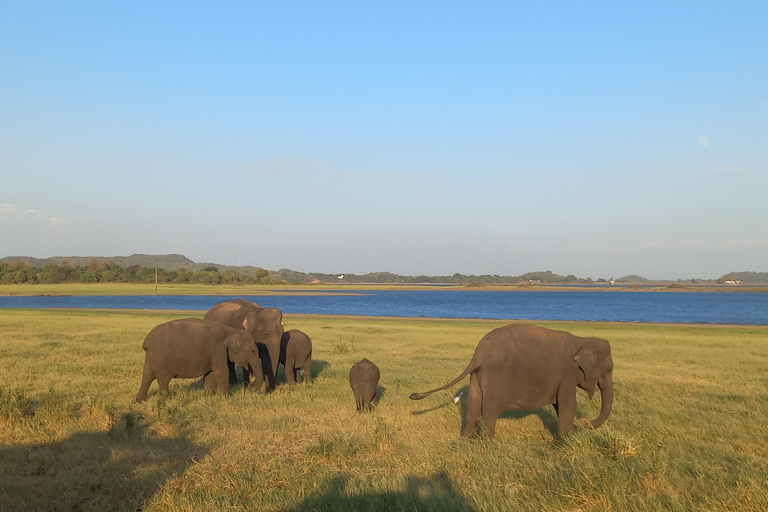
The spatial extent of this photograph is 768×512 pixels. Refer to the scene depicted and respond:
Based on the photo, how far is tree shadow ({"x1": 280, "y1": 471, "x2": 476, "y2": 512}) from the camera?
247 inches

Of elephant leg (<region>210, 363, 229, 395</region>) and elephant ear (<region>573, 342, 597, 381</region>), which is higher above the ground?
elephant ear (<region>573, 342, 597, 381</region>)

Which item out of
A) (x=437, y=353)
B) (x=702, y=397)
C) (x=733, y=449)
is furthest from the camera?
(x=437, y=353)

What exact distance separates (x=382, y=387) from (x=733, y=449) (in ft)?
27.9

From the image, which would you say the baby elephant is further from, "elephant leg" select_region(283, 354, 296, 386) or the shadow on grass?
"elephant leg" select_region(283, 354, 296, 386)

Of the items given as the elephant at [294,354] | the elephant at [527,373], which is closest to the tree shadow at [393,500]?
the elephant at [527,373]

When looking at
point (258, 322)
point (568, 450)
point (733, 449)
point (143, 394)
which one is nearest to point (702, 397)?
point (733, 449)

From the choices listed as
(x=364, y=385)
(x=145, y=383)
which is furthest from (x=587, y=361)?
(x=145, y=383)

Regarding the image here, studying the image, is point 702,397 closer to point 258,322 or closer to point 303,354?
point 303,354

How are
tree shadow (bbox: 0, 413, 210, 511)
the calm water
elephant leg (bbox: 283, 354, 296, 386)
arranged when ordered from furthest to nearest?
the calm water → elephant leg (bbox: 283, 354, 296, 386) → tree shadow (bbox: 0, 413, 210, 511)

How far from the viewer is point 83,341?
2592 cm

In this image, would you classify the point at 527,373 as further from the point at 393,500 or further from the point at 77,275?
the point at 77,275

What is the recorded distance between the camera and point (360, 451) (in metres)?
8.69

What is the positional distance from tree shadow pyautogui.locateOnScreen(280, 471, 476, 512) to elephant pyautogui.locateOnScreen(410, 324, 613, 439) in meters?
2.49

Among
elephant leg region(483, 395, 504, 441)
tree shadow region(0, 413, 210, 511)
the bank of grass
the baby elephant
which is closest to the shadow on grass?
the bank of grass
